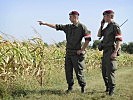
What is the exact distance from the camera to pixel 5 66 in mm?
8008

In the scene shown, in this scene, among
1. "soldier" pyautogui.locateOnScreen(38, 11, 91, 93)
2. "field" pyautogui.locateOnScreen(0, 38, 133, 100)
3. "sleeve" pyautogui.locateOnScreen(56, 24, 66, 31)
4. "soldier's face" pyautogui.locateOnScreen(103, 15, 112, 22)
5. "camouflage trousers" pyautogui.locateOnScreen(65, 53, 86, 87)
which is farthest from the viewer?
"sleeve" pyautogui.locateOnScreen(56, 24, 66, 31)

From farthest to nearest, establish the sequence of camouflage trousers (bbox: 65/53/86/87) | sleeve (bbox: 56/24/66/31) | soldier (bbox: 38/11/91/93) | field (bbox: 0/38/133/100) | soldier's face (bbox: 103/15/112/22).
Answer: sleeve (bbox: 56/24/66/31), camouflage trousers (bbox: 65/53/86/87), soldier (bbox: 38/11/91/93), soldier's face (bbox: 103/15/112/22), field (bbox: 0/38/133/100)

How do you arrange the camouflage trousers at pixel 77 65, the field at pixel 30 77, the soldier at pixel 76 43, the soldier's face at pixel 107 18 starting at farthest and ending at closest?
the camouflage trousers at pixel 77 65 → the soldier at pixel 76 43 → the soldier's face at pixel 107 18 → the field at pixel 30 77

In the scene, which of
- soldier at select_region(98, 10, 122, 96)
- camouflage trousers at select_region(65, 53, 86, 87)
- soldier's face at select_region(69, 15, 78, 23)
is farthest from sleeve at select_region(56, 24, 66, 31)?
soldier at select_region(98, 10, 122, 96)

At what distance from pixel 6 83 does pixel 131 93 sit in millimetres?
3166

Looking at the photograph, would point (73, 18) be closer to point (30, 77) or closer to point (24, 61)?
point (24, 61)

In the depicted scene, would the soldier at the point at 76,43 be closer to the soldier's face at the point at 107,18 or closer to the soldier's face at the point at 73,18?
the soldier's face at the point at 73,18

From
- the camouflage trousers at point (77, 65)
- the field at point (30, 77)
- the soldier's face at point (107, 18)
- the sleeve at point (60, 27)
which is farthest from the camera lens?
the sleeve at point (60, 27)

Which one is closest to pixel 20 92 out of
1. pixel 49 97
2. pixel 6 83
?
pixel 6 83

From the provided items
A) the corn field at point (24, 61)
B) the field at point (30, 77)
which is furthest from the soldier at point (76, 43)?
the corn field at point (24, 61)

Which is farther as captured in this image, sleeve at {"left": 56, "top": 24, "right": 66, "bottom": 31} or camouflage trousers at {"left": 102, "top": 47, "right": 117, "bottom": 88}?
sleeve at {"left": 56, "top": 24, "right": 66, "bottom": 31}

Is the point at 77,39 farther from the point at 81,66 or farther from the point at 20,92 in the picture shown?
the point at 20,92

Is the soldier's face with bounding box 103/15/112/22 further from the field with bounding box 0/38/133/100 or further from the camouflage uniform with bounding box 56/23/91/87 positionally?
the field with bounding box 0/38/133/100

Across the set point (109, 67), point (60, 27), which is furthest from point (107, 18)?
point (60, 27)
